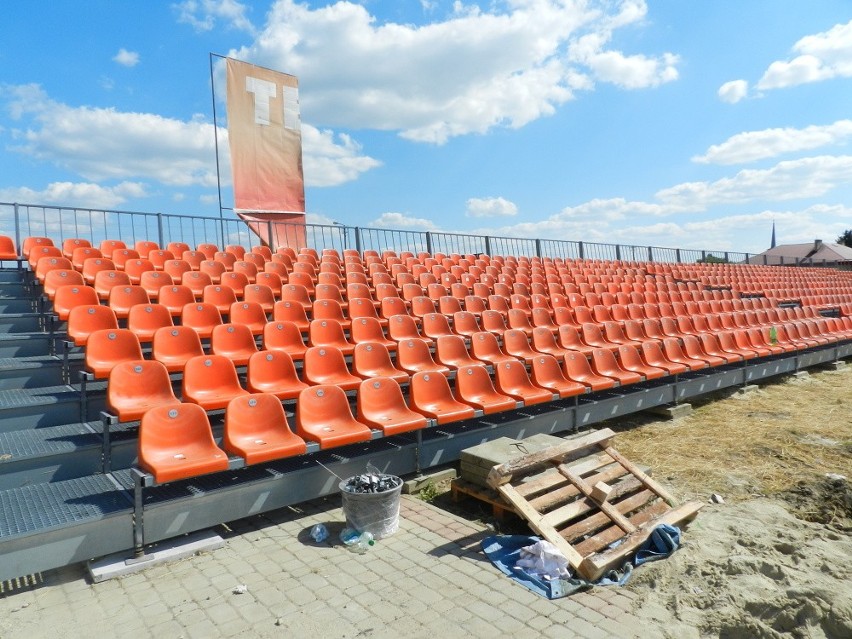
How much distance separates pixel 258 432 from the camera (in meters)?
4.50

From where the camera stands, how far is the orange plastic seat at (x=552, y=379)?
6.48m

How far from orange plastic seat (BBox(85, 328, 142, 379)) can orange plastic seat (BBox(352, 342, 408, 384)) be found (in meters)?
2.08

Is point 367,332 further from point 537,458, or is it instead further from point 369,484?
point 537,458

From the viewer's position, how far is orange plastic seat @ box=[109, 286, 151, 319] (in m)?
6.43

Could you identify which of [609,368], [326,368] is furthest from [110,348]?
[609,368]

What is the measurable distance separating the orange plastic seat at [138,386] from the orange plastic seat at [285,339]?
4.84 feet

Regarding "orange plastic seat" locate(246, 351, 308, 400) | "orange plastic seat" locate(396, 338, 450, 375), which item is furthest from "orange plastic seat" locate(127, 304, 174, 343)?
"orange plastic seat" locate(396, 338, 450, 375)

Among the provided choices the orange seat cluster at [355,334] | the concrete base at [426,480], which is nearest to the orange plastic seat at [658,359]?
the orange seat cluster at [355,334]

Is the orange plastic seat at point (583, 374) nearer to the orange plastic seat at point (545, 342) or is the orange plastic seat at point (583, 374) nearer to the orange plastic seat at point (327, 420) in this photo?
the orange plastic seat at point (545, 342)

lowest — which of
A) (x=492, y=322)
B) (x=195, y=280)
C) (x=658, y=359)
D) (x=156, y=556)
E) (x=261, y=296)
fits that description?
(x=156, y=556)

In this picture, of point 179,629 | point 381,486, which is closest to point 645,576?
point 381,486

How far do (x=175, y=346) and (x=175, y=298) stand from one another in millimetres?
1454

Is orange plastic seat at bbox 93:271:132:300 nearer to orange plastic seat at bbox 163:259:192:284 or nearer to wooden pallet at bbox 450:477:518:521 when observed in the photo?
orange plastic seat at bbox 163:259:192:284

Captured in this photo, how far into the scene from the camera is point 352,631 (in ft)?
9.60
